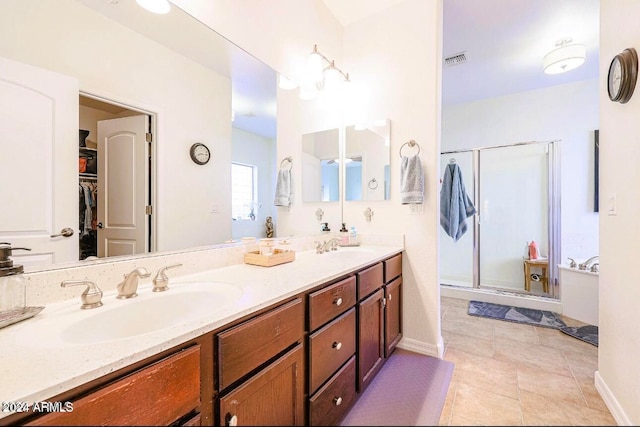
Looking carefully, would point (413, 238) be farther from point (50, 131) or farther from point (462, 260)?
point (462, 260)

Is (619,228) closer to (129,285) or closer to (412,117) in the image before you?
(412,117)

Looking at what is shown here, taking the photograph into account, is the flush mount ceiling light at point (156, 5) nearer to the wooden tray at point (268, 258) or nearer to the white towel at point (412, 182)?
the wooden tray at point (268, 258)

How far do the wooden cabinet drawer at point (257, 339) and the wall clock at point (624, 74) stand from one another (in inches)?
64.2

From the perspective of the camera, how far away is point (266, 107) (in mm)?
1755

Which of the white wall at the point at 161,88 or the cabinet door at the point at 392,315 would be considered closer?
the white wall at the point at 161,88

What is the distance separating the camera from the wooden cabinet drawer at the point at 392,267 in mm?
1862

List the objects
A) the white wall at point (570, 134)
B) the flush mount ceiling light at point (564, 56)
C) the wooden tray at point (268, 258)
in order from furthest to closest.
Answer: the white wall at point (570, 134)
the flush mount ceiling light at point (564, 56)
the wooden tray at point (268, 258)

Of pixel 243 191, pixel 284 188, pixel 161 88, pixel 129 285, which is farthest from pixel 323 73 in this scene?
pixel 129 285

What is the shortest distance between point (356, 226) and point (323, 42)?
1.55 metres

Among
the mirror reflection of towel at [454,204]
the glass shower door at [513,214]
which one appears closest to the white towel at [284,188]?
the mirror reflection of towel at [454,204]

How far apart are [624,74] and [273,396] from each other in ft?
6.21

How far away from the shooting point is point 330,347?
1229 mm

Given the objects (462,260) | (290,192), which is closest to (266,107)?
(290,192)

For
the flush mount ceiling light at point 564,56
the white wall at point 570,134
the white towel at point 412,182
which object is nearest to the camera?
the white towel at point 412,182
